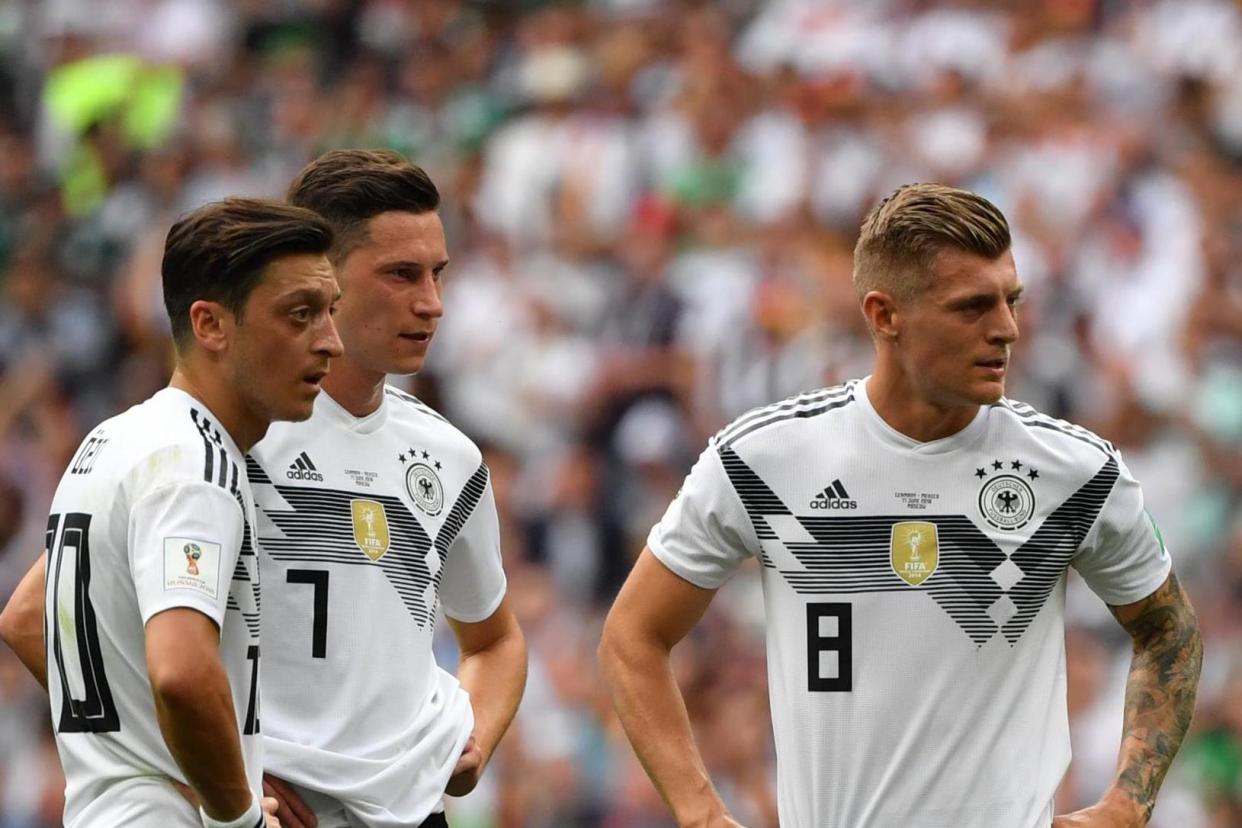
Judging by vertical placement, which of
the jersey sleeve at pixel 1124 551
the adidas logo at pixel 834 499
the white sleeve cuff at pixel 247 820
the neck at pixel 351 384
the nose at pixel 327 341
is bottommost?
the white sleeve cuff at pixel 247 820

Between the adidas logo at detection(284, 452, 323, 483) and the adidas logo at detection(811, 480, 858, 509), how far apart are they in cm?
117

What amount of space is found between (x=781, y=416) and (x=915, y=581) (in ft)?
1.67

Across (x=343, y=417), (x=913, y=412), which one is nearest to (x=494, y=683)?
(x=343, y=417)

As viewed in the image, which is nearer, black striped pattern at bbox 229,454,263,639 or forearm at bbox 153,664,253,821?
forearm at bbox 153,664,253,821

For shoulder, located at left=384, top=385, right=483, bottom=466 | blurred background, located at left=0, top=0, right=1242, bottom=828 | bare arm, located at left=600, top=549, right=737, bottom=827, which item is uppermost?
shoulder, located at left=384, top=385, right=483, bottom=466

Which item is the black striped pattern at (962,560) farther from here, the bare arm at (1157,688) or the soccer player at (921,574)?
the bare arm at (1157,688)

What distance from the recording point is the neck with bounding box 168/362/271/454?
4.71m

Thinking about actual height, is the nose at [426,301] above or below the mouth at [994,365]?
above

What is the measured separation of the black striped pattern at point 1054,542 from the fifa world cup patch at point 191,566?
193 cm

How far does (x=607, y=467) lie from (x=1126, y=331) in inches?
108

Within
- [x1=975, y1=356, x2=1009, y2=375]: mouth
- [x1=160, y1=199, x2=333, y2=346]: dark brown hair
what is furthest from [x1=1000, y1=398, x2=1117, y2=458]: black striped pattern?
[x1=160, y1=199, x2=333, y2=346]: dark brown hair

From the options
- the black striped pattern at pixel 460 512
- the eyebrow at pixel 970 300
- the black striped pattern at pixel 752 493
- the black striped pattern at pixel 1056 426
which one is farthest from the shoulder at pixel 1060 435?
the black striped pattern at pixel 460 512

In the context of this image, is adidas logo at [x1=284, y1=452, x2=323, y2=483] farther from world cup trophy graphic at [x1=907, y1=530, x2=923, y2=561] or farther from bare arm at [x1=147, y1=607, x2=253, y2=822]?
world cup trophy graphic at [x1=907, y1=530, x2=923, y2=561]

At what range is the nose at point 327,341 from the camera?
4770mm
